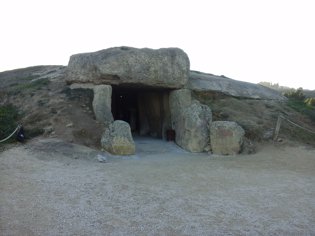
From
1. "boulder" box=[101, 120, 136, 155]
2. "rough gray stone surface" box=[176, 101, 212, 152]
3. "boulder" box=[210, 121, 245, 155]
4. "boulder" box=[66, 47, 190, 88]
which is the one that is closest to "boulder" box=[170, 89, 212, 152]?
"rough gray stone surface" box=[176, 101, 212, 152]

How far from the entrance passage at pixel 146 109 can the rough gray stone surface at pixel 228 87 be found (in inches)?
58.6

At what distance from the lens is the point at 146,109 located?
54.2ft

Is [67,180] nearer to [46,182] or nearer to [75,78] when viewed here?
[46,182]

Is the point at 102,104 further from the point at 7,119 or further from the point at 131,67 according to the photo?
the point at 7,119

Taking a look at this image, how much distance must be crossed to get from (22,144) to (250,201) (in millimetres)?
6846

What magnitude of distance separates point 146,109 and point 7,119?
254 inches

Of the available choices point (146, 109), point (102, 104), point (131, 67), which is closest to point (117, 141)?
point (102, 104)

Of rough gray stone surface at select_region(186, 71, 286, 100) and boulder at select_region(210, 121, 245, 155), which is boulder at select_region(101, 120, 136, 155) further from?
rough gray stone surface at select_region(186, 71, 286, 100)

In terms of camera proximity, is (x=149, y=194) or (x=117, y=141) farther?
(x=117, y=141)

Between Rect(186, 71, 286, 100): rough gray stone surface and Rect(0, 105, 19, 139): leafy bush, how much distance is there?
662 cm

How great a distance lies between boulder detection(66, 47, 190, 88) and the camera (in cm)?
1276

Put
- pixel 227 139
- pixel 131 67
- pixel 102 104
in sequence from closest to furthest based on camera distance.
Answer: pixel 227 139 → pixel 102 104 → pixel 131 67

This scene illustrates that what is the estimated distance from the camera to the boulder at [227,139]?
11.1 meters

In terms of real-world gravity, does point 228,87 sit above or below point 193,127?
above
